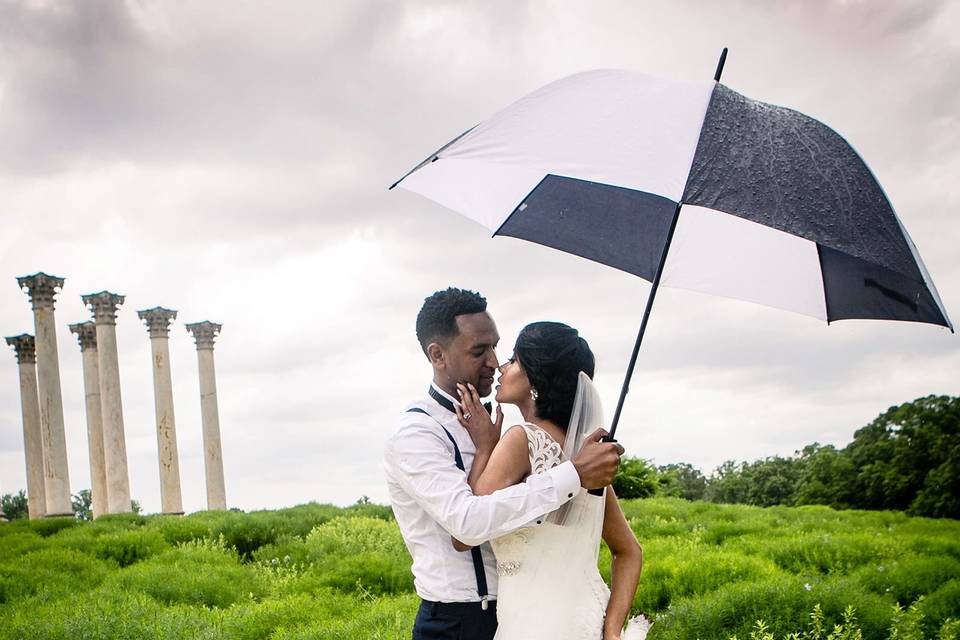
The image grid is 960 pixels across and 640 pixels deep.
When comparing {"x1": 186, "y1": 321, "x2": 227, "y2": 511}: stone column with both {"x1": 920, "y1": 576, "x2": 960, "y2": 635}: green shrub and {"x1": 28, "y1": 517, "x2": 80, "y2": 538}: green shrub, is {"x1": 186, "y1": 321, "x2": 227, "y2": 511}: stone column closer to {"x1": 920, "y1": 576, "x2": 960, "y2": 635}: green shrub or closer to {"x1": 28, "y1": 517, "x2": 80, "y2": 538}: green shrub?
{"x1": 28, "y1": 517, "x2": 80, "y2": 538}: green shrub

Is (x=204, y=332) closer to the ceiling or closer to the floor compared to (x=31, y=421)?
closer to the ceiling

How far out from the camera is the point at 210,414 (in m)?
30.4

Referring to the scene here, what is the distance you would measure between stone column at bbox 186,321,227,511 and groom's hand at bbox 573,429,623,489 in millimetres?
27466

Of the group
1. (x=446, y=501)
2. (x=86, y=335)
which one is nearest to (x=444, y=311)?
(x=446, y=501)

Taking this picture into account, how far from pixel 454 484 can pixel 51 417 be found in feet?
92.0

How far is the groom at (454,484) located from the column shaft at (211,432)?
87.6ft

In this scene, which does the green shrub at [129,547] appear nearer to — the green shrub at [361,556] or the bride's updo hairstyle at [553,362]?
the green shrub at [361,556]

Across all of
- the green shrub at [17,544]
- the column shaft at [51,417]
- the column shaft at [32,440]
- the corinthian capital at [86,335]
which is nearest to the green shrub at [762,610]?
the green shrub at [17,544]

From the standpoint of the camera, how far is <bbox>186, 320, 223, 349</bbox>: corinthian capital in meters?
30.7

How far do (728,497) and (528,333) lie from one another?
3692 cm

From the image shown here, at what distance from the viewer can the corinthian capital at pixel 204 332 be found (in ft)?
101

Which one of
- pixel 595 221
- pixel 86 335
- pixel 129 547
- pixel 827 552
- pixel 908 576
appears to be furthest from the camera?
pixel 86 335

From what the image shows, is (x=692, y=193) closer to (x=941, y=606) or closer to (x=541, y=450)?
(x=541, y=450)

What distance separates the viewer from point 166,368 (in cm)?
2973
